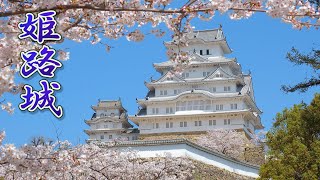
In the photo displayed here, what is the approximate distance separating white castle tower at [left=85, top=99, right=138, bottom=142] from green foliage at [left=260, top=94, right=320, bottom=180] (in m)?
29.9

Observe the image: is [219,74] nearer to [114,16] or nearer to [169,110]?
[169,110]

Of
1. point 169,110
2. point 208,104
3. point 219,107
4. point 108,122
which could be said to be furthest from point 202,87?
point 108,122

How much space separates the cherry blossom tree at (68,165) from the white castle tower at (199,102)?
934 inches

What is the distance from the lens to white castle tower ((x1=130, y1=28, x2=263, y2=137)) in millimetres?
41781

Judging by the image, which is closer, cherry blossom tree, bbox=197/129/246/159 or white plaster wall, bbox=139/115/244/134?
cherry blossom tree, bbox=197/129/246/159

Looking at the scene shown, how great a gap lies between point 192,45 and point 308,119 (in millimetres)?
29552

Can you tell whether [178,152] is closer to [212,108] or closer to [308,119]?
[308,119]

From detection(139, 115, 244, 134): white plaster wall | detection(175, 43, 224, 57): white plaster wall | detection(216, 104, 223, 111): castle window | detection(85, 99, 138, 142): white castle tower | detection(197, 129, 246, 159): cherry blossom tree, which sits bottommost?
detection(197, 129, 246, 159): cherry blossom tree

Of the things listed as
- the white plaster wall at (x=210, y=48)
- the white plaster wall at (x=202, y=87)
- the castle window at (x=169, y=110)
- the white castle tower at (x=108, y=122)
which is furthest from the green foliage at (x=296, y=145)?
the white castle tower at (x=108, y=122)

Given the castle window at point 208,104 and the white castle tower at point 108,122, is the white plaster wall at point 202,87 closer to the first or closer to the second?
the castle window at point 208,104

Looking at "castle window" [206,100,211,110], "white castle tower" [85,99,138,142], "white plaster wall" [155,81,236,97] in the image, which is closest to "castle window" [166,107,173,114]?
"white plaster wall" [155,81,236,97]

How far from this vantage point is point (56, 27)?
5406 millimetres

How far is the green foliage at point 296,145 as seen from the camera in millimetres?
16516

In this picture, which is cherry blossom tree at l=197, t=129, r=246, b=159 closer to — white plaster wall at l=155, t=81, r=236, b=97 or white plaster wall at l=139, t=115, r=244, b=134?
white plaster wall at l=139, t=115, r=244, b=134
